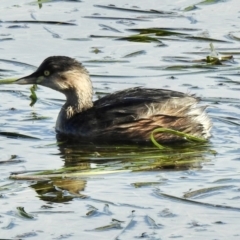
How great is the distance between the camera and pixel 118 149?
38.6 feet

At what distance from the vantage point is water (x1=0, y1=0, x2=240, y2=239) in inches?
352

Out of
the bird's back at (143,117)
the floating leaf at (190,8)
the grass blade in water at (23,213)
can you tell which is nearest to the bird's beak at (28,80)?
the bird's back at (143,117)

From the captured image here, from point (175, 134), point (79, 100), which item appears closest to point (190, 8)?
point (79, 100)

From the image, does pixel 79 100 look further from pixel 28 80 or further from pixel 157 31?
pixel 157 31

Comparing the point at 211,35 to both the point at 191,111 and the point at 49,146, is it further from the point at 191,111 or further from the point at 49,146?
the point at 49,146

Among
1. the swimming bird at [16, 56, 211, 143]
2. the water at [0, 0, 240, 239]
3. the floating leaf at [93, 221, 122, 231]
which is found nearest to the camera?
the floating leaf at [93, 221, 122, 231]

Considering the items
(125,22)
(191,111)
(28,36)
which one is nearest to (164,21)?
(125,22)

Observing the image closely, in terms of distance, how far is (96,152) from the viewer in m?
11.6

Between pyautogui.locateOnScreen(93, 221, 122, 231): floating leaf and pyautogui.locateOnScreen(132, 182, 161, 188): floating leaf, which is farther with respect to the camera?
pyautogui.locateOnScreen(132, 182, 161, 188): floating leaf

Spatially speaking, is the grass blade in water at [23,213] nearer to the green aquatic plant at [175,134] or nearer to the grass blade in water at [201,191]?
the grass blade in water at [201,191]

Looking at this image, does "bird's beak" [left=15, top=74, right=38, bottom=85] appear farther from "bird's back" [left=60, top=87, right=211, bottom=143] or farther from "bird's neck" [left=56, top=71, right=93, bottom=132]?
"bird's back" [left=60, top=87, right=211, bottom=143]

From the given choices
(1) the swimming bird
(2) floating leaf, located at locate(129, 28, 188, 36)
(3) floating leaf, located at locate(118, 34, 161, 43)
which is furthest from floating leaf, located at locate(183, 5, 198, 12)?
(1) the swimming bird

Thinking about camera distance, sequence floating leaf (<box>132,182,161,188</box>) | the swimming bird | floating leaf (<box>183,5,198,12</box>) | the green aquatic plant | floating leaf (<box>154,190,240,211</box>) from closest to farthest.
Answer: floating leaf (<box>154,190,240,211</box>), floating leaf (<box>132,182,161,188</box>), the green aquatic plant, the swimming bird, floating leaf (<box>183,5,198,12</box>)

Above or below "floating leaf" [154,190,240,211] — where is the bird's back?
above
